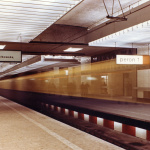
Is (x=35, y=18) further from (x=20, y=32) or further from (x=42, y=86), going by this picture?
(x=42, y=86)

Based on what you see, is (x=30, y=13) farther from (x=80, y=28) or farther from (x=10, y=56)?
(x=80, y=28)

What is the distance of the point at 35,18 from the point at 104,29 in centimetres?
549

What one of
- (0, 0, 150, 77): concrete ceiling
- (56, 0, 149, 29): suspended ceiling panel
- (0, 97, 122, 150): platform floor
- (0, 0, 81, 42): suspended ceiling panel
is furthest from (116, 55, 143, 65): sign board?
(0, 97, 122, 150): platform floor

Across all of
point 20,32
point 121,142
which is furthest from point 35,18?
point 121,142

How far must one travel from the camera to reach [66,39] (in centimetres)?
1117

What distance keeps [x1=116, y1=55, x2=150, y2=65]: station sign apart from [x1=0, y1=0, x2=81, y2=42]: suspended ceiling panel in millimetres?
4055

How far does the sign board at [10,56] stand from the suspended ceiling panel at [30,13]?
85.7 inches

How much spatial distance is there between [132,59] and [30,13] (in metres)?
5.83

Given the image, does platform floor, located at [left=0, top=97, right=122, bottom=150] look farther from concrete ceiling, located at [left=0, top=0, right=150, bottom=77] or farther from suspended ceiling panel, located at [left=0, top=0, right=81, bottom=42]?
concrete ceiling, located at [left=0, top=0, right=150, bottom=77]

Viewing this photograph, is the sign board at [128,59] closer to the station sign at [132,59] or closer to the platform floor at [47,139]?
the station sign at [132,59]

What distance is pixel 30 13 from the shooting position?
5062mm

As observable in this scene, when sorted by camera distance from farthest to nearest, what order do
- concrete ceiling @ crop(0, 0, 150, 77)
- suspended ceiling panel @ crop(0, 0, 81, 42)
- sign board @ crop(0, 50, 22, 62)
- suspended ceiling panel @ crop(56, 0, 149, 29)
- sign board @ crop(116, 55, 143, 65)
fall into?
sign board @ crop(116, 55, 143, 65) < concrete ceiling @ crop(0, 0, 150, 77) < sign board @ crop(0, 50, 22, 62) < suspended ceiling panel @ crop(56, 0, 149, 29) < suspended ceiling panel @ crop(0, 0, 81, 42)

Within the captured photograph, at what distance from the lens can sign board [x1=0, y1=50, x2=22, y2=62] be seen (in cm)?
893

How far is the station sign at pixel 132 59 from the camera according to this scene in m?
9.49
